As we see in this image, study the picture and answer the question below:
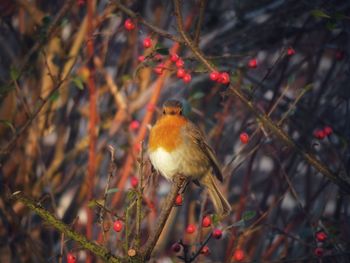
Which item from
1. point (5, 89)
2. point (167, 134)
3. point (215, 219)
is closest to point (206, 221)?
point (215, 219)

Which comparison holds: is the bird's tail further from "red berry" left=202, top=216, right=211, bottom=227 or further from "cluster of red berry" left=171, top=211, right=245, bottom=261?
"red berry" left=202, top=216, right=211, bottom=227

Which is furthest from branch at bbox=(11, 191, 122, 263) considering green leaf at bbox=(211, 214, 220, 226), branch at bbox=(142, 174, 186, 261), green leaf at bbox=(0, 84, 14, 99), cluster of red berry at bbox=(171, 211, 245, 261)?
green leaf at bbox=(0, 84, 14, 99)

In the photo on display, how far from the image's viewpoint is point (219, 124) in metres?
3.75

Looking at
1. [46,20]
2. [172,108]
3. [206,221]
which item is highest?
[46,20]

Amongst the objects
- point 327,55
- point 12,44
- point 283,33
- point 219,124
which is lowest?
point 327,55

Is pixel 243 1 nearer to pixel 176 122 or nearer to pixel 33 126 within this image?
pixel 176 122

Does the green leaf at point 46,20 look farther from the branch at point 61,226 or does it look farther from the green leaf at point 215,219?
the branch at point 61,226

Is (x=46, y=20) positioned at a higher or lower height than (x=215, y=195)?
higher

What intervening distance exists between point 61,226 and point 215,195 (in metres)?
1.41

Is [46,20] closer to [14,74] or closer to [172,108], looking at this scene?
[14,74]

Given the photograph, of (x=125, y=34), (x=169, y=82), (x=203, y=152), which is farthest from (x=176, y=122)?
(x=125, y=34)

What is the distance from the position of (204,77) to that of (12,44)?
1.31 m

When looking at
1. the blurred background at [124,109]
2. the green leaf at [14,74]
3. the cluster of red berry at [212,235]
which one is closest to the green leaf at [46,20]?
the blurred background at [124,109]

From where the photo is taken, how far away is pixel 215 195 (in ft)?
9.93
